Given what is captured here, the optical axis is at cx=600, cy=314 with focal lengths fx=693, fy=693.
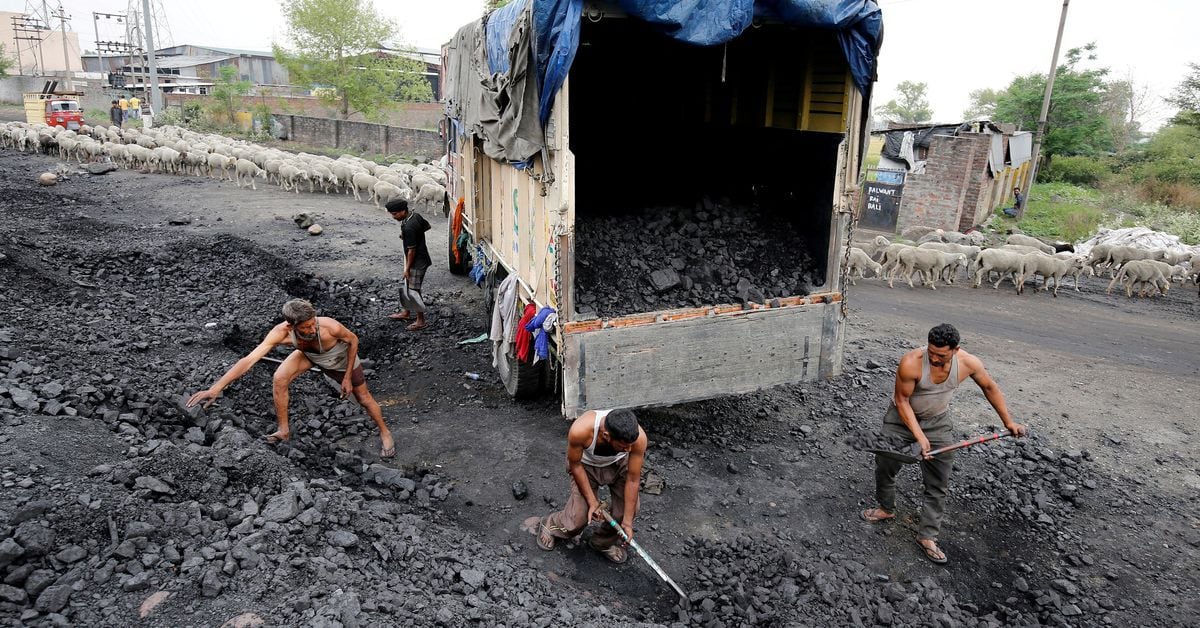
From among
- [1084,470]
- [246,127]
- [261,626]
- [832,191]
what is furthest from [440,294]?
[246,127]

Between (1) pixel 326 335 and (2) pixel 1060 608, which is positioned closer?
(2) pixel 1060 608

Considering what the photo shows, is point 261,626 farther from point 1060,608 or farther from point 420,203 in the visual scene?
point 420,203

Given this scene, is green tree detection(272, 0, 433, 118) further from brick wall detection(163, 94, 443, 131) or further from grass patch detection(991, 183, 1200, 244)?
grass patch detection(991, 183, 1200, 244)

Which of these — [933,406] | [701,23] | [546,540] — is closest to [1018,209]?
[933,406]

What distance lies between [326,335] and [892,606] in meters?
4.31

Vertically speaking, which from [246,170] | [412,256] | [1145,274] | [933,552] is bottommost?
[933,552]

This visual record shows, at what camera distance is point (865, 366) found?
7.54 metres

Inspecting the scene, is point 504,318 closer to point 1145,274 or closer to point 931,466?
point 931,466

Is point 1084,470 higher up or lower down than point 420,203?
lower down

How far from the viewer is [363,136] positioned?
30.6 metres

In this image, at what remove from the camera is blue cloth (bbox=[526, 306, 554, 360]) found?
16.9 ft

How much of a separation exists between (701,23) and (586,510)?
3.24 m

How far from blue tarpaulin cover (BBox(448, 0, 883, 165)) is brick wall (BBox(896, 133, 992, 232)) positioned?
13558 mm

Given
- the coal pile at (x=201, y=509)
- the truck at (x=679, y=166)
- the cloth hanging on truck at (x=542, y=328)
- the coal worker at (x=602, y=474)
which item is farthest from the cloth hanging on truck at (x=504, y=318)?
the coal worker at (x=602, y=474)
